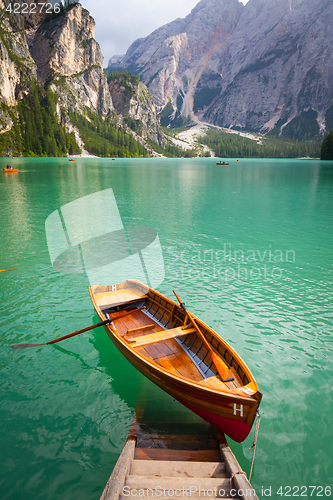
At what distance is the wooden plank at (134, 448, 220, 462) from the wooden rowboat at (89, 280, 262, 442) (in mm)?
710

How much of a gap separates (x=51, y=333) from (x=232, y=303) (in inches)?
348

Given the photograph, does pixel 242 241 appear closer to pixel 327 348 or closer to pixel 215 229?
pixel 215 229

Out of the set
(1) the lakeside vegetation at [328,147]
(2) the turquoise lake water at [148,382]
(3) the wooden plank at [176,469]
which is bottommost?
(2) the turquoise lake water at [148,382]

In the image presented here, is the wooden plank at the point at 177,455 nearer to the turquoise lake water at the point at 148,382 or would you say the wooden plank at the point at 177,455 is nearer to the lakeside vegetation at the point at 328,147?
the turquoise lake water at the point at 148,382

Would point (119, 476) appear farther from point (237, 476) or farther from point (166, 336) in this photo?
point (166, 336)

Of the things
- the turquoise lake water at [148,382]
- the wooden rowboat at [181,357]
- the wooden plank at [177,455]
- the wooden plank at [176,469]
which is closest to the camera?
the wooden plank at [176,469]

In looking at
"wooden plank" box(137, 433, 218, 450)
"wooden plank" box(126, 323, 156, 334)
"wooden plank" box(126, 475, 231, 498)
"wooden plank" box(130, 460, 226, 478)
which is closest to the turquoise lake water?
"wooden plank" box(137, 433, 218, 450)

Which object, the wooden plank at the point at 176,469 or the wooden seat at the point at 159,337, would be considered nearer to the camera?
the wooden plank at the point at 176,469

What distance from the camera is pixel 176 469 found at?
549 centimetres

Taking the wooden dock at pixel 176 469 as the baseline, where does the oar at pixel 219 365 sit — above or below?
above

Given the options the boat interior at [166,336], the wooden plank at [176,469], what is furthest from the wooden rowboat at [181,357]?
the wooden plank at [176,469]

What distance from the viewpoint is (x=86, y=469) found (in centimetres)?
670

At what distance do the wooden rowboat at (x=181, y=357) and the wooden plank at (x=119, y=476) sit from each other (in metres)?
1.80

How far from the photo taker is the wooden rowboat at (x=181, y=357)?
619cm
